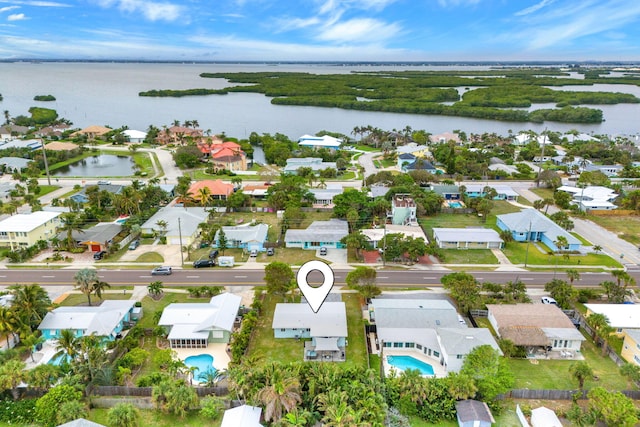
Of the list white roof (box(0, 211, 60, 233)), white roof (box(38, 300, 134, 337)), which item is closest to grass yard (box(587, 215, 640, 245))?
white roof (box(38, 300, 134, 337))

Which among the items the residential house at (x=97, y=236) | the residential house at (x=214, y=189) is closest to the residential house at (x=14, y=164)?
the residential house at (x=214, y=189)

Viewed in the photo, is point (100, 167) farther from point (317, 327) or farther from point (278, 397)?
point (278, 397)

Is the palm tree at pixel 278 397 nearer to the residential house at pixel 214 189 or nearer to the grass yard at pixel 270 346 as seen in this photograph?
the grass yard at pixel 270 346

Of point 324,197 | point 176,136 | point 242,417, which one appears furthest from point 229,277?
point 176,136

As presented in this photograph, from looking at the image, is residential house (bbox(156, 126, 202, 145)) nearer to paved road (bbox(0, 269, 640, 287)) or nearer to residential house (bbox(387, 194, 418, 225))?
residential house (bbox(387, 194, 418, 225))

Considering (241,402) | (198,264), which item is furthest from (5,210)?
(241,402)

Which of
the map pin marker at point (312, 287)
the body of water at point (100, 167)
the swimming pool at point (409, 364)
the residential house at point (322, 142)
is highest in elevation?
the map pin marker at point (312, 287)
